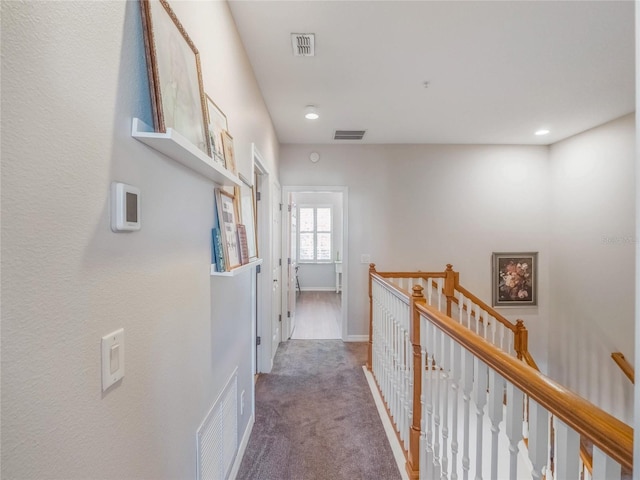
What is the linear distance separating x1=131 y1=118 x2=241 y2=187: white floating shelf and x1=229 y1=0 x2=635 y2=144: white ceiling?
118 cm

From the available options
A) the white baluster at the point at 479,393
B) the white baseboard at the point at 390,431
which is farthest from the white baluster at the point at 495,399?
the white baseboard at the point at 390,431

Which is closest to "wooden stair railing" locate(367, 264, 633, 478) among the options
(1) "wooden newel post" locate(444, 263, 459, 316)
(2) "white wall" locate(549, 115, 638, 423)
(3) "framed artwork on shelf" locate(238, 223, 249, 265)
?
(3) "framed artwork on shelf" locate(238, 223, 249, 265)

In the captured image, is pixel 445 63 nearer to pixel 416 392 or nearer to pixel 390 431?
pixel 416 392

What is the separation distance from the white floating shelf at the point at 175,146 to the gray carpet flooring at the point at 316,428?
5.83 ft

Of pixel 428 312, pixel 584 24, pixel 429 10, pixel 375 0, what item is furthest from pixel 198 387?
pixel 584 24

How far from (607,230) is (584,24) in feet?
8.31

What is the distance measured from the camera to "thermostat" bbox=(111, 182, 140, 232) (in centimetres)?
69

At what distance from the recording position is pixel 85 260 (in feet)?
2.00

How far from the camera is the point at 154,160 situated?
34.6 inches

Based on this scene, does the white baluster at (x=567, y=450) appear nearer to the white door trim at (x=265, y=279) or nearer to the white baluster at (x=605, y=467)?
the white baluster at (x=605, y=467)

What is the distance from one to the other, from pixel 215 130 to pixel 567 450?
158cm

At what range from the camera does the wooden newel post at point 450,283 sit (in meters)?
3.90

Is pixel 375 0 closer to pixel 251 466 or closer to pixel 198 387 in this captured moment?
pixel 198 387

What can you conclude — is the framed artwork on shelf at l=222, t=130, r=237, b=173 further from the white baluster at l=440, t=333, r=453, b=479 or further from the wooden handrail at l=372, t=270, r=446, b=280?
the wooden handrail at l=372, t=270, r=446, b=280
